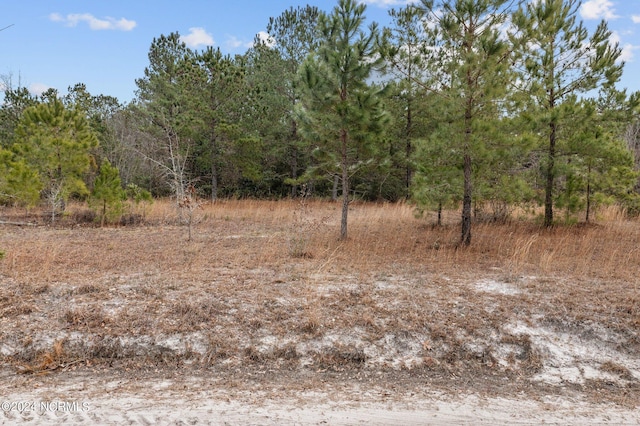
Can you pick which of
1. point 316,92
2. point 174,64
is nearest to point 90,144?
point 174,64

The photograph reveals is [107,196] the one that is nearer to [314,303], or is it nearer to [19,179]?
[19,179]

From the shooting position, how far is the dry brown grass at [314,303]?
164 inches

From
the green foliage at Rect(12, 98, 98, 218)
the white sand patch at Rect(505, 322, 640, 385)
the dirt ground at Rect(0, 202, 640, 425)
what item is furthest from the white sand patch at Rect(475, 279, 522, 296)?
the green foliage at Rect(12, 98, 98, 218)

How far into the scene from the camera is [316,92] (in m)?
8.45

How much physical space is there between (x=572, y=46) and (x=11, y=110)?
21892mm

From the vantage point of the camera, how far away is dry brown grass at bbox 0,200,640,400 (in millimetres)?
4164

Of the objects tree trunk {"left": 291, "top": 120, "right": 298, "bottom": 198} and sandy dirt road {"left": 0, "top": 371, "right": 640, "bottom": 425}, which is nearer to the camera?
sandy dirt road {"left": 0, "top": 371, "right": 640, "bottom": 425}

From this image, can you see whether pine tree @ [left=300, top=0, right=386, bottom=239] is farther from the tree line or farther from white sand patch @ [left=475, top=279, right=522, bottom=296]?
white sand patch @ [left=475, top=279, right=522, bottom=296]

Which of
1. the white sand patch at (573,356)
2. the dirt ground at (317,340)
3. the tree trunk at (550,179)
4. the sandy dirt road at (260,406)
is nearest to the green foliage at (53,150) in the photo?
the dirt ground at (317,340)

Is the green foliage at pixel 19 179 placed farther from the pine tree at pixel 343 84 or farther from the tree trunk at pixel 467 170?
the tree trunk at pixel 467 170

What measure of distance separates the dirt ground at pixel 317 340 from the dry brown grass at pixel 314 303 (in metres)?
0.02

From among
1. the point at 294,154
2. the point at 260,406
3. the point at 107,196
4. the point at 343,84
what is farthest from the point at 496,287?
the point at 294,154

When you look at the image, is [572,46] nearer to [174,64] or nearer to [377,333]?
[377,333]

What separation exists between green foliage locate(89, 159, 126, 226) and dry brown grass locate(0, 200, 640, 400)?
3.42 meters
